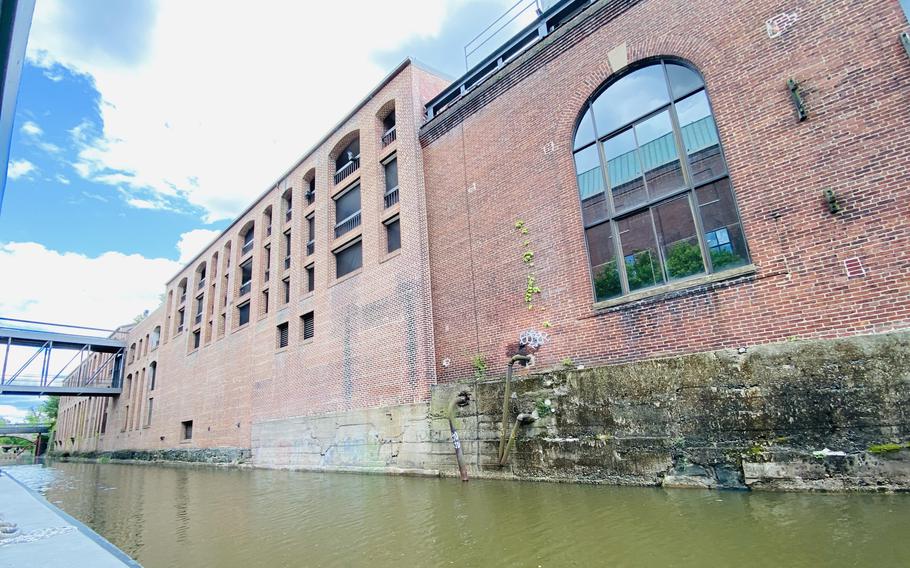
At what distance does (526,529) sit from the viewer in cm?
475

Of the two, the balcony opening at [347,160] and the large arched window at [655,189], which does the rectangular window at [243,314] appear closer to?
the balcony opening at [347,160]

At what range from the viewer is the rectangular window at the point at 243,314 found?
66.5 ft

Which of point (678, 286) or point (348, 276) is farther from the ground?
point (348, 276)

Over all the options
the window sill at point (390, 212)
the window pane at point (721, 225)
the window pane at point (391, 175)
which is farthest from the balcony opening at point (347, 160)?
the window pane at point (721, 225)

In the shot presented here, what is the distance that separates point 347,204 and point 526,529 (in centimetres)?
1291

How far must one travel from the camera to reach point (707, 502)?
5.31 meters

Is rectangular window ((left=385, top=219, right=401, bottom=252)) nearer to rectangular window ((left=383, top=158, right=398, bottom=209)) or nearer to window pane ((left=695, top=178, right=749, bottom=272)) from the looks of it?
rectangular window ((left=383, top=158, right=398, bottom=209))

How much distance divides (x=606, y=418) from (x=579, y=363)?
1231 millimetres

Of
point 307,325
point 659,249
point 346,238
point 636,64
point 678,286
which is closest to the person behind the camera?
point 678,286

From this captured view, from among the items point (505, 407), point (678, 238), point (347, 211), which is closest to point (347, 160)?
point (347, 211)

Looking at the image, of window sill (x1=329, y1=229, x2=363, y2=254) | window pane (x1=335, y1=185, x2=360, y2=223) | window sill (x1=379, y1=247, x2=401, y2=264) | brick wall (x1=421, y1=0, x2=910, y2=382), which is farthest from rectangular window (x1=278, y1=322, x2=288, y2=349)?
brick wall (x1=421, y1=0, x2=910, y2=382)

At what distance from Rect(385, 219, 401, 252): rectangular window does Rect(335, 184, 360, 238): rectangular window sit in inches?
69.5

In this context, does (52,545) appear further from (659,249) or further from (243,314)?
(243,314)

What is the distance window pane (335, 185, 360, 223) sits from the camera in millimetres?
15191
